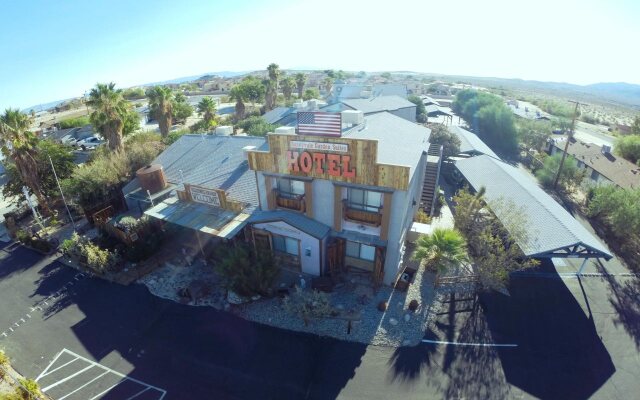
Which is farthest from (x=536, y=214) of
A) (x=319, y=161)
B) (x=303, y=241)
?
(x=303, y=241)

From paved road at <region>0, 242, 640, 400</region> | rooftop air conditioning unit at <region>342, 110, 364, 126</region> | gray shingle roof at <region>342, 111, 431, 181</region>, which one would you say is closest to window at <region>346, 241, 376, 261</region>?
paved road at <region>0, 242, 640, 400</region>

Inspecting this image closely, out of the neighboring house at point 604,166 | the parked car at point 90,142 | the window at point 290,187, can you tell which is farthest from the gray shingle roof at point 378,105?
the parked car at point 90,142

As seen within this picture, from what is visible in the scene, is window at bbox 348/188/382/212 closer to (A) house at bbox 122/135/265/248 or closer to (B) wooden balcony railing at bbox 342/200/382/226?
(B) wooden balcony railing at bbox 342/200/382/226

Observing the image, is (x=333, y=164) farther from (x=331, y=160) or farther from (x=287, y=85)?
(x=287, y=85)

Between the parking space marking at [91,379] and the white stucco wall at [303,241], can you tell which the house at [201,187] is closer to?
the white stucco wall at [303,241]

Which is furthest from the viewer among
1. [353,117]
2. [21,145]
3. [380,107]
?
[380,107]

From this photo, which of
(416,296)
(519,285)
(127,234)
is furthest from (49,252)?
(519,285)

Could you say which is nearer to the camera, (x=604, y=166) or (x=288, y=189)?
(x=288, y=189)

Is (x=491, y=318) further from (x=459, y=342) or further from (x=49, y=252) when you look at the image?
(x=49, y=252)
